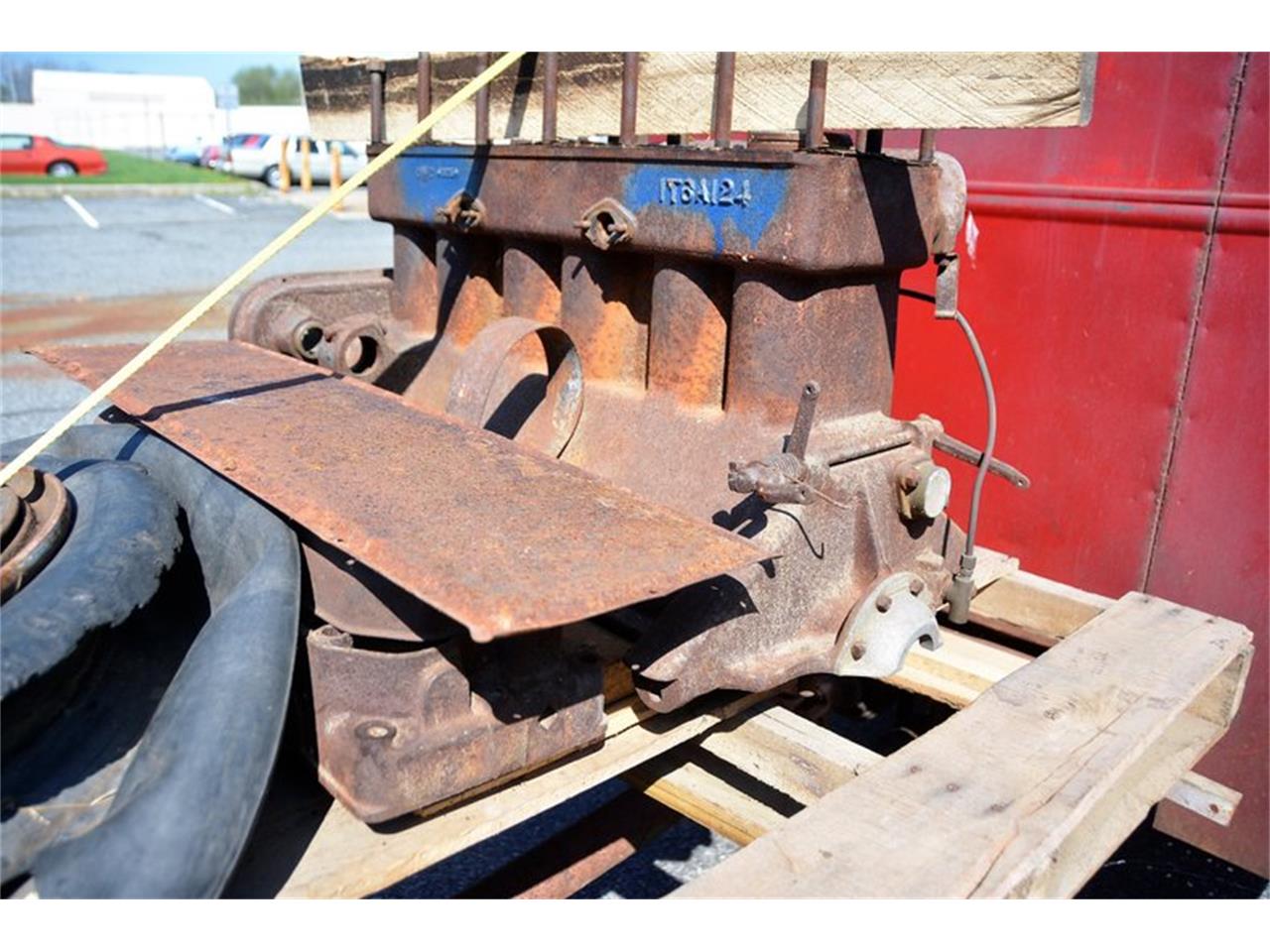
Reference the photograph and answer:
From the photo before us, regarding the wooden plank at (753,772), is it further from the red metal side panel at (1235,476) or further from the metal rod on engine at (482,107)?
the metal rod on engine at (482,107)

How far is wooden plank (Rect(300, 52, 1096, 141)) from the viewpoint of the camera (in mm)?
1382

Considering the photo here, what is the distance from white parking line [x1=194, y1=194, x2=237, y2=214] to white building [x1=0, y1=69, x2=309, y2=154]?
14.0m

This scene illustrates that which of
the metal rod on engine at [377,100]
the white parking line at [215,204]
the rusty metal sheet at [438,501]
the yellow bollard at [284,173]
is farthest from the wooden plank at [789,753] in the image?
the yellow bollard at [284,173]

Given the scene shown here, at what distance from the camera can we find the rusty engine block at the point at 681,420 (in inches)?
48.2

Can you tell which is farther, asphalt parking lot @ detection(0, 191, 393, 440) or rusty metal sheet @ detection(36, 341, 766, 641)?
asphalt parking lot @ detection(0, 191, 393, 440)

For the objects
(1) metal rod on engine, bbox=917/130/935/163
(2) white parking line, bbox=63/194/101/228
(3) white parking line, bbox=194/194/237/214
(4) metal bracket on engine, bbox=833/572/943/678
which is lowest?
(2) white parking line, bbox=63/194/101/228

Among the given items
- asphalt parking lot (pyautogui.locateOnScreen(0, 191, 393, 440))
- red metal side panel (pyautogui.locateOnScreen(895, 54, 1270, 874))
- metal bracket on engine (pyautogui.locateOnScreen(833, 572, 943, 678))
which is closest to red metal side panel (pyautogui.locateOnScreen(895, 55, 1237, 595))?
red metal side panel (pyautogui.locateOnScreen(895, 54, 1270, 874))

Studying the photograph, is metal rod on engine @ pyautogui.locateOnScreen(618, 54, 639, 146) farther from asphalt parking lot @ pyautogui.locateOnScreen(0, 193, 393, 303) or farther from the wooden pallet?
asphalt parking lot @ pyautogui.locateOnScreen(0, 193, 393, 303)

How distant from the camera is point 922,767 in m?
1.33

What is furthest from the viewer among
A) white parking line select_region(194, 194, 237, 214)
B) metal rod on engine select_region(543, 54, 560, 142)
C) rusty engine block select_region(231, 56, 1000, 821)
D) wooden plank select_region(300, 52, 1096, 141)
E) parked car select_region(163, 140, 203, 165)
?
parked car select_region(163, 140, 203, 165)

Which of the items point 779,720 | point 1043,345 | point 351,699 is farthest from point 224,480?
point 1043,345

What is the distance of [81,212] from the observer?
14.2 meters

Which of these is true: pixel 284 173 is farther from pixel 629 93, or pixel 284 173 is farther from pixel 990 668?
pixel 990 668

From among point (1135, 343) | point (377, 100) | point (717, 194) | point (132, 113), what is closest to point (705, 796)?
point (717, 194)
